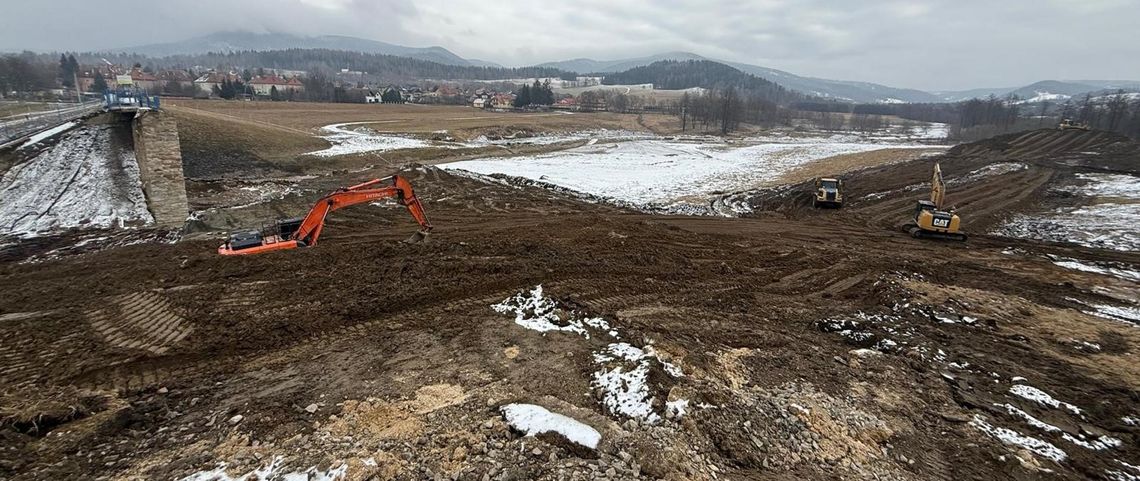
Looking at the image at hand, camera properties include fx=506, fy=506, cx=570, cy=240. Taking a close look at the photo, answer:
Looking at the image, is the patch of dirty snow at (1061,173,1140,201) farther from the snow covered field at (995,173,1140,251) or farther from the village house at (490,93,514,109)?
the village house at (490,93,514,109)

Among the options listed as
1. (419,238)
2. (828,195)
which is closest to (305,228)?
(419,238)

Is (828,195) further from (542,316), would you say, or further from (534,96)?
(534,96)

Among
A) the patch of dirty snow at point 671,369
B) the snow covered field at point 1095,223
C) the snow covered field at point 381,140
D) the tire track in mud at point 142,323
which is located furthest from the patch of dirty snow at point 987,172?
the tire track in mud at point 142,323

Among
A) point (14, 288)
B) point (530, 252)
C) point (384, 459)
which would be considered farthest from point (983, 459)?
point (14, 288)

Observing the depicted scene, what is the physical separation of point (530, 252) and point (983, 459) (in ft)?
39.2

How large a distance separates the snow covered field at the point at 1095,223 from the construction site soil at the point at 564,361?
2346 millimetres

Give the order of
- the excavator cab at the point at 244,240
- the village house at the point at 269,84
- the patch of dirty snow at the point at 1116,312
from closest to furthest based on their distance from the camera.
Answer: the patch of dirty snow at the point at 1116,312, the excavator cab at the point at 244,240, the village house at the point at 269,84

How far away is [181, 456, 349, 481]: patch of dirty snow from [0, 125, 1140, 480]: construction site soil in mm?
59

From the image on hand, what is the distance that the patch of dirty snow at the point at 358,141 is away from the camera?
41688 mm

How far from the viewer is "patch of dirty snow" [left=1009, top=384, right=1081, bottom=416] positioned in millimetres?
9367

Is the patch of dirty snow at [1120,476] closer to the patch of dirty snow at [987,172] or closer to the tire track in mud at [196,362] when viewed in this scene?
the tire track in mud at [196,362]

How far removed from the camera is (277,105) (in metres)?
77.2

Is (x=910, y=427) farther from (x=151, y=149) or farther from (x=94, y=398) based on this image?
(x=151, y=149)

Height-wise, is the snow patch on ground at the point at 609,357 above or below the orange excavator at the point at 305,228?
below
